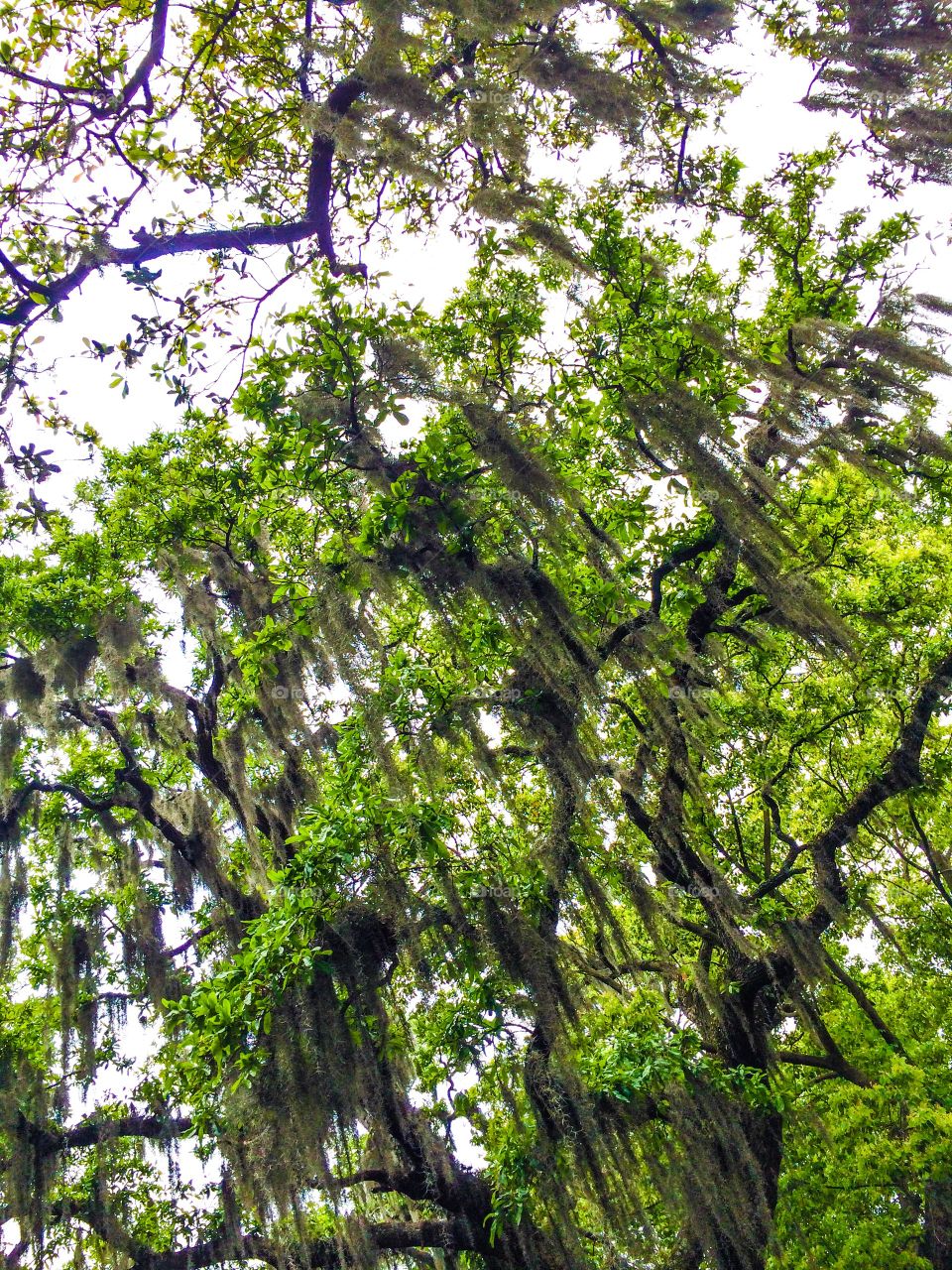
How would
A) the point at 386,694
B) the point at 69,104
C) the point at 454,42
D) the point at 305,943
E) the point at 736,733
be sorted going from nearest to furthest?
the point at 69,104, the point at 454,42, the point at 305,943, the point at 386,694, the point at 736,733

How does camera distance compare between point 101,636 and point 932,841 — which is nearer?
point 101,636

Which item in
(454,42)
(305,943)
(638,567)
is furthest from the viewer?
(638,567)

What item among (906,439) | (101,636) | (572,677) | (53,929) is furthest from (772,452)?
(53,929)

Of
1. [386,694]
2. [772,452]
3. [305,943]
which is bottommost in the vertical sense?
[305,943]

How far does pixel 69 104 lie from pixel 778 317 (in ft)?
20.3

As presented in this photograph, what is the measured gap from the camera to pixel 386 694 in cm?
589

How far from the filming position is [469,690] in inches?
245

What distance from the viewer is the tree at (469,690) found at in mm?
5246

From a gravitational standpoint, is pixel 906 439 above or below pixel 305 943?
above

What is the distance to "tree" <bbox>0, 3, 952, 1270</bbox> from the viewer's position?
17.2ft

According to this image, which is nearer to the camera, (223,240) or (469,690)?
(223,240)

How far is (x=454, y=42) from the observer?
15.9ft

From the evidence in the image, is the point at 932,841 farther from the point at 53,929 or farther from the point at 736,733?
the point at 53,929

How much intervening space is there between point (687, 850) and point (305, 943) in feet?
11.9
